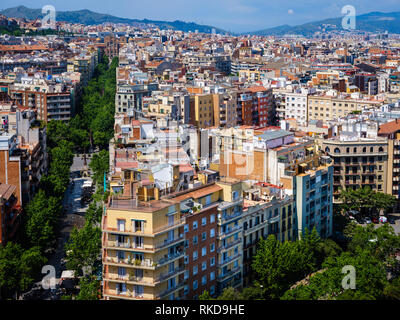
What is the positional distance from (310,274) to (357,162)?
26.4 ft

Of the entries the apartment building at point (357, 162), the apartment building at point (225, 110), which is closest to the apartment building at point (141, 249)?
the apartment building at point (357, 162)

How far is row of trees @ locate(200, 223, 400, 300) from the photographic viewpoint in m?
14.2

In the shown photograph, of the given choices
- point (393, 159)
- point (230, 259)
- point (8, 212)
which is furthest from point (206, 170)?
point (393, 159)

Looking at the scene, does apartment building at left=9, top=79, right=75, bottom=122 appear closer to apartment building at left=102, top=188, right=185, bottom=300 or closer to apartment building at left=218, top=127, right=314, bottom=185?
apartment building at left=218, top=127, right=314, bottom=185

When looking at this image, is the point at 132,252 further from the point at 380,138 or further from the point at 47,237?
the point at 380,138

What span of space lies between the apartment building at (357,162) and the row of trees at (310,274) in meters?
6.07

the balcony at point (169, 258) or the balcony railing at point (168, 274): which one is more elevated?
the balcony at point (169, 258)

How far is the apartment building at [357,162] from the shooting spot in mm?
22781

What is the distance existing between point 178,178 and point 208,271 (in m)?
2.23

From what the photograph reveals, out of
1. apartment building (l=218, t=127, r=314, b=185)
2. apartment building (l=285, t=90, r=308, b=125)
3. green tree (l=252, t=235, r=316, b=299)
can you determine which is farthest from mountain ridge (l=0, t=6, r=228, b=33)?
green tree (l=252, t=235, r=316, b=299)

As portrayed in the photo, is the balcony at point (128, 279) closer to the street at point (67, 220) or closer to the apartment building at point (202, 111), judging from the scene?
the street at point (67, 220)

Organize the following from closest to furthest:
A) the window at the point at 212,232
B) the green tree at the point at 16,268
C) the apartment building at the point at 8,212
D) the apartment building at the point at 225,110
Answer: the window at the point at 212,232
the green tree at the point at 16,268
the apartment building at the point at 8,212
the apartment building at the point at 225,110

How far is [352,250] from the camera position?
59.2ft

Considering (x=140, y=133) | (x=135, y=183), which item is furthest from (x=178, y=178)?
(x=140, y=133)
